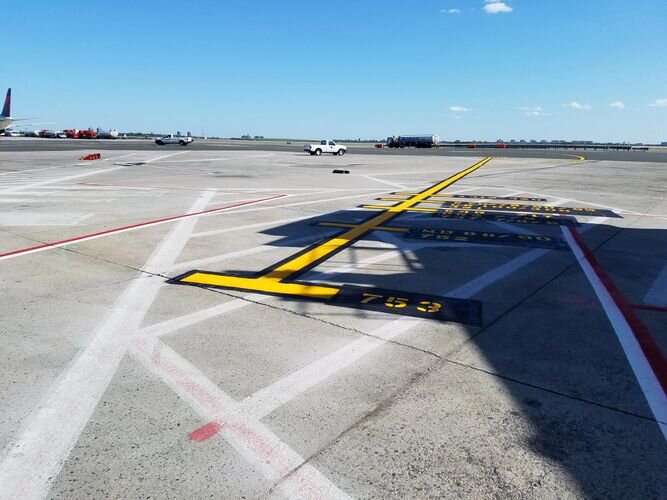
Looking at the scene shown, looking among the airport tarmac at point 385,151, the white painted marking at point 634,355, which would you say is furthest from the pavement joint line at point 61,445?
the airport tarmac at point 385,151

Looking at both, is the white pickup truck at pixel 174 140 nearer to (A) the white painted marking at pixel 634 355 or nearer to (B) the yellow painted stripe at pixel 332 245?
(B) the yellow painted stripe at pixel 332 245

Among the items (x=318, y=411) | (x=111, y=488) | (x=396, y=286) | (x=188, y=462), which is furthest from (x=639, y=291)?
(x=111, y=488)

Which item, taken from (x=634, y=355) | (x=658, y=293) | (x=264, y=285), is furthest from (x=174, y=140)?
(x=634, y=355)

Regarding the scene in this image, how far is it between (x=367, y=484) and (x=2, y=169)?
28.9 m

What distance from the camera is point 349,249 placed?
27.8 feet

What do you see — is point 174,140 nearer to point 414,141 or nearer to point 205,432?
point 414,141

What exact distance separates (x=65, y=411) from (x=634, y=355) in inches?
200

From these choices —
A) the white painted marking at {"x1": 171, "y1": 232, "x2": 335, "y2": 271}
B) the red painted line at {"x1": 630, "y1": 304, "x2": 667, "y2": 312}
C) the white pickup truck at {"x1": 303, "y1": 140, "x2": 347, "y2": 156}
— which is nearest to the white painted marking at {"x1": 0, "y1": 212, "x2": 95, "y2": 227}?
the white painted marking at {"x1": 171, "y1": 232, "x2": 335, "y2": 271}

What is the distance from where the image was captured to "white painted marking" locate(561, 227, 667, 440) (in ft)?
11.6

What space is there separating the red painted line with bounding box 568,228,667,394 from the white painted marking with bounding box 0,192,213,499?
15.3 ft

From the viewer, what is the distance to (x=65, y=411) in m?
3.43

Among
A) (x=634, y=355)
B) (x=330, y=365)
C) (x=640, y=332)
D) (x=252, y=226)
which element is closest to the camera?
(x=330, y=365)

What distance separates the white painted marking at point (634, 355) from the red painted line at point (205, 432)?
3.20m

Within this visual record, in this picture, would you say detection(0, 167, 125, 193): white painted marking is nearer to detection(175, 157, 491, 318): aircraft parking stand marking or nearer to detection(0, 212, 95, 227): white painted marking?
detection(0, 212, 95, 227): white painted marking
